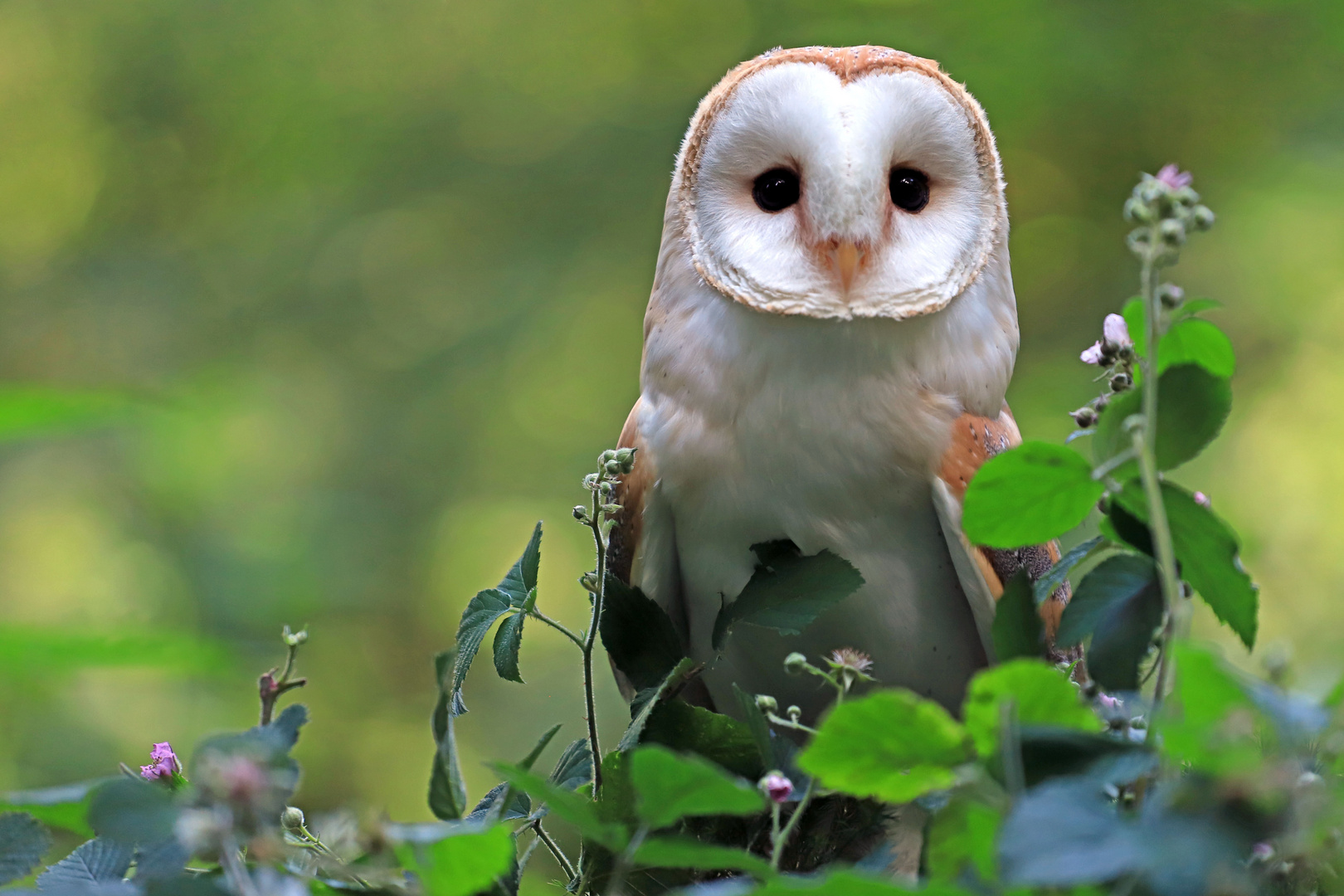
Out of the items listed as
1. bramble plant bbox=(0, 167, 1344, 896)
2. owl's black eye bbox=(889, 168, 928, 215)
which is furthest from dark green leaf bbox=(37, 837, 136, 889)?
owl's black eye bbox=(889, 168, 928, 215)

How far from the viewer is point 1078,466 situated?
495mm

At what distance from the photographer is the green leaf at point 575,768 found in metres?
0.66

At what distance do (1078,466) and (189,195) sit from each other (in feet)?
12.9

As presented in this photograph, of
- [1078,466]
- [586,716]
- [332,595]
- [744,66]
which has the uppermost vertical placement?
[744,66]

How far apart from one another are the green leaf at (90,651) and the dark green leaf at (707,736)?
11.3 inches

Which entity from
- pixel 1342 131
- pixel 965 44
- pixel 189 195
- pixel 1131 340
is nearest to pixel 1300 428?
pixel 1342 131

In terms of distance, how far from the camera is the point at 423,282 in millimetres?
3744

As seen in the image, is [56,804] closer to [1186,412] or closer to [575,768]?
[575,768]

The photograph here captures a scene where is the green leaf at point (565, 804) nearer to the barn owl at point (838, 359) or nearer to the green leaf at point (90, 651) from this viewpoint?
the green leaf at point (90, 651)

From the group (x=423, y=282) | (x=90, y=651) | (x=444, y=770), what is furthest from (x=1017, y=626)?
(x=423, y=282)

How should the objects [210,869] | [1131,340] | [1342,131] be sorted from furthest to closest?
[1342,131], [1131,340], [210,869]

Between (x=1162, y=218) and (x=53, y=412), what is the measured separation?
21.7 inches

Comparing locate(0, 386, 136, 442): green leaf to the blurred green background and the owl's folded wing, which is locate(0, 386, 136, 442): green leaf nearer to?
the owl's folded wing

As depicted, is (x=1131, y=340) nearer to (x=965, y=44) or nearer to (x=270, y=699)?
(x=270, y=699)
